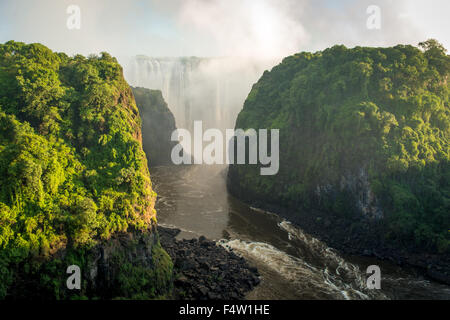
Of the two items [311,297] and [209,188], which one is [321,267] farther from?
[209,188]

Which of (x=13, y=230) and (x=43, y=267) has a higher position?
(x=13, y=230)

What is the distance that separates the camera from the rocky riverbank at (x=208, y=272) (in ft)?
73.7

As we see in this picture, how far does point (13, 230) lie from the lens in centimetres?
1730

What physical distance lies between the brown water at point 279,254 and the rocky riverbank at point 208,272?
1.26 metres

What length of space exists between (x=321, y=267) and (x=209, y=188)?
92.1ft

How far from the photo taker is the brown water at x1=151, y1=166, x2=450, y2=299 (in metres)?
24.5

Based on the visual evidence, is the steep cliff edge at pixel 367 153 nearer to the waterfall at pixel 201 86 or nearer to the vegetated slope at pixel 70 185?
the vegetated slope at pixel 70 185

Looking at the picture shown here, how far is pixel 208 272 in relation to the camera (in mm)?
24672

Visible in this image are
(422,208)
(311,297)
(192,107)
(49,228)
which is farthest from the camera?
(192,107)
